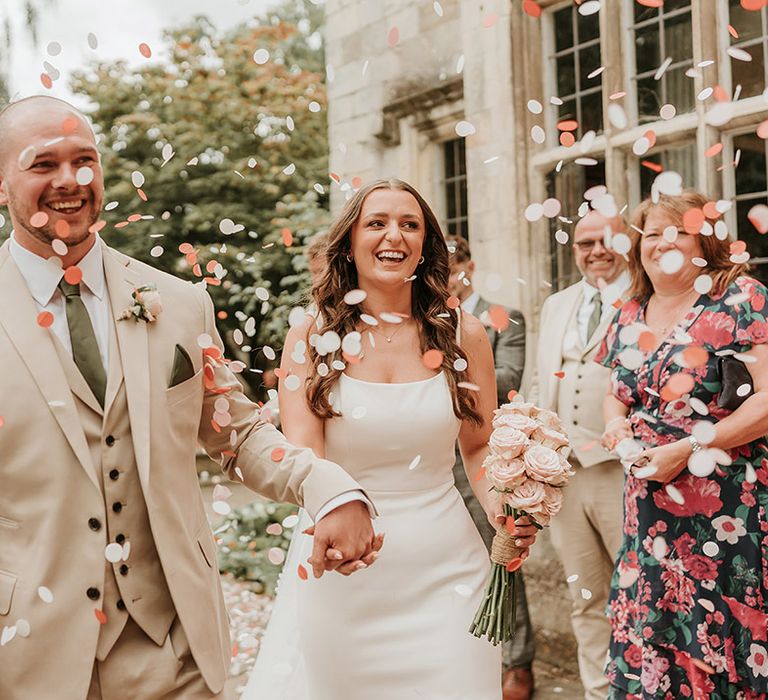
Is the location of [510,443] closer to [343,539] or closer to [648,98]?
[343,539]

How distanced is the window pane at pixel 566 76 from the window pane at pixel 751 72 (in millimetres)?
1045

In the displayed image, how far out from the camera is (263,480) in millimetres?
2381

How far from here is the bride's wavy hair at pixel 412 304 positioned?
120 inches

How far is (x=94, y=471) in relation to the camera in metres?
2.06

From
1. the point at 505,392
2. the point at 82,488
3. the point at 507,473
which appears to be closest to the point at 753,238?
the point at 505,392

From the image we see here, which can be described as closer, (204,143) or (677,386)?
(677,386)

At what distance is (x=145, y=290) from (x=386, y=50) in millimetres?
4400

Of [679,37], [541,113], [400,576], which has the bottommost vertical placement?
[400,576]

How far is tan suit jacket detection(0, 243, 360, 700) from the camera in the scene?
201 centimetres

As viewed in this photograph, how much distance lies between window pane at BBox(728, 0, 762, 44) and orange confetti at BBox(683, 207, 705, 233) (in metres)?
1.16

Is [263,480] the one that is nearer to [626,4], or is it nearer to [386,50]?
[626,4]

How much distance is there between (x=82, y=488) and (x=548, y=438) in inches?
49.5

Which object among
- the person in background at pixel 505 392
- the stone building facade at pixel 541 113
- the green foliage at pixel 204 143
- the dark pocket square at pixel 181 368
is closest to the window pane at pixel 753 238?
the stone building facade at pixel 541 113

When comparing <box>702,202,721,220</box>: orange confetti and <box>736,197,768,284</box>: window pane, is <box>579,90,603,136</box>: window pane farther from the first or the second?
<box>702,202,721,220</box>: orange confetti
